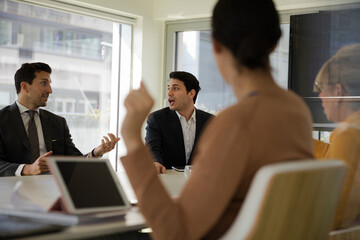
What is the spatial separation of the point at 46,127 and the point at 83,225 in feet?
8.87

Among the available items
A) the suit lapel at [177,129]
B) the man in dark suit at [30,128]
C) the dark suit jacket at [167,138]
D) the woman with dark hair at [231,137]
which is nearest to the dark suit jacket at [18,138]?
the man in dark suit at [30,128]

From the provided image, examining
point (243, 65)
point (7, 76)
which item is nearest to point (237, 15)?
point (243, 65)

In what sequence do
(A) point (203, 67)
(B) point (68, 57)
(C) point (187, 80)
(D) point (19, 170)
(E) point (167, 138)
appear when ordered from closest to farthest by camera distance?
(D) point (19, 170)
(E) point (167, 138)
(C) point (187, 80)
(B) point (68, 57)
(A) point (203, 67)

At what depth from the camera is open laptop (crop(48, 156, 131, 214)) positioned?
53.3 inches

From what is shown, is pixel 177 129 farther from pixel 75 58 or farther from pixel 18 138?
pixel 75 58

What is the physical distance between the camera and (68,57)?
5590mm

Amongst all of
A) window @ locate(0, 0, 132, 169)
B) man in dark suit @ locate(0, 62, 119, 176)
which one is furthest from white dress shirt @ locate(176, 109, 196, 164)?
window @ locate(0, 0, 132, 169)

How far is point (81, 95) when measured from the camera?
576 centimetres

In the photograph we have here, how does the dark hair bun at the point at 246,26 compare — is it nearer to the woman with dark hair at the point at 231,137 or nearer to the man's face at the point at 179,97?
the woman with dark hair at the point at 231,137

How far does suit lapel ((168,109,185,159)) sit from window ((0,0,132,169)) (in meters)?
1.86

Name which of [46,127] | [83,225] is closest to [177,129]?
[46,127]

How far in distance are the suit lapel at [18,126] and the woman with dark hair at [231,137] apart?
8.62 feet

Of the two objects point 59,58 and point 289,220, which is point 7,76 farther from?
point 289,220

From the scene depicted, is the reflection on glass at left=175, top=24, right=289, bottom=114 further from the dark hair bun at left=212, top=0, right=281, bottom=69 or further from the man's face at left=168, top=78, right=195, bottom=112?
the dark hair bun at left=212, top=0, right=281, bottom=69
